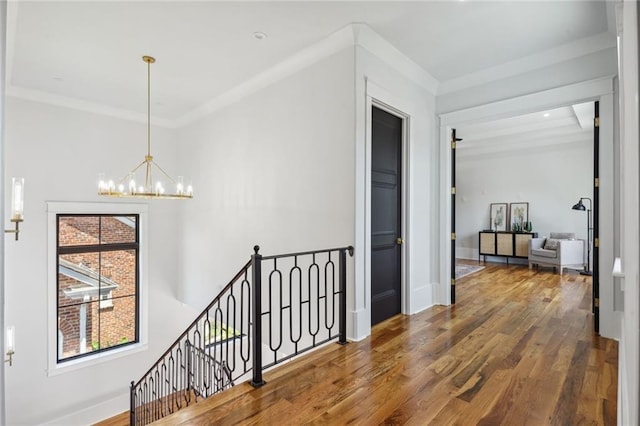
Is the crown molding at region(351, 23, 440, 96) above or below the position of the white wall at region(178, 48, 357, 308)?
above

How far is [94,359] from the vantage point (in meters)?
5.53

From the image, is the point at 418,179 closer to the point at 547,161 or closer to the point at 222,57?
the point at 222,57

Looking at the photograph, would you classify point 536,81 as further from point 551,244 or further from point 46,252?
point 46,252

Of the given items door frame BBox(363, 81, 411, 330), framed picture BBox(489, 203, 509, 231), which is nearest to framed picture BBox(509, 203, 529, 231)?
framed picture BBox(489, 203, 509, 231)

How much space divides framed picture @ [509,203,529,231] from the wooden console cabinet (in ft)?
1.25

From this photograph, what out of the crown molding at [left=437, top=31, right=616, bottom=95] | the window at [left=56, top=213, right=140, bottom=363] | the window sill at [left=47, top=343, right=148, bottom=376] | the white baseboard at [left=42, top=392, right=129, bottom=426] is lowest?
the white baseboard at [left=42, top=392, right=129, bottom=426]

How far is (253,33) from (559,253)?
274 inches

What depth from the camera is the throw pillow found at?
22.2ft

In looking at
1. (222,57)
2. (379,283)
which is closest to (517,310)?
(379,283)

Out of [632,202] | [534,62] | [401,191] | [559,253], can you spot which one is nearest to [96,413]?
[401,191]

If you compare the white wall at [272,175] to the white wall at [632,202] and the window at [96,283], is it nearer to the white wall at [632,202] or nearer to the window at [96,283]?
the window at [96,283]

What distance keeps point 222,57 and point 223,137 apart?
149 centimetres

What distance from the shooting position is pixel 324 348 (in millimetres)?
2977

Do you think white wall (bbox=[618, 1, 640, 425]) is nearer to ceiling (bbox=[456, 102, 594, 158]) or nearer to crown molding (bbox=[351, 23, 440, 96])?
crown molding (bbox=[351, 23, 440, 96])
